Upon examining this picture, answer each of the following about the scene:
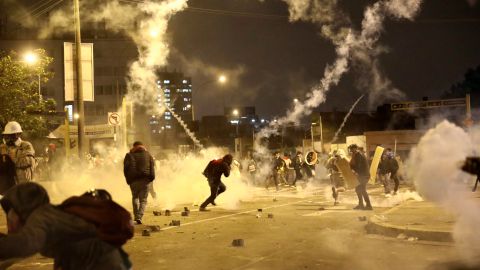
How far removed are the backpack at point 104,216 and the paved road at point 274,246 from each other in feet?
13.8

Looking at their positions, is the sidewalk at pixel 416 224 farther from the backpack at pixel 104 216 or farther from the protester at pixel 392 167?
the backpack at pixel 104 216

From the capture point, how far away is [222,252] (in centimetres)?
862

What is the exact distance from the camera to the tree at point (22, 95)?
17.8m

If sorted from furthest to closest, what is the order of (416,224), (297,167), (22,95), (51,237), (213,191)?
(297,167), (22,95), (213,191), (416,224), (51,237)

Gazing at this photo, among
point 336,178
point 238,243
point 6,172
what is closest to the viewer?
point 6,172

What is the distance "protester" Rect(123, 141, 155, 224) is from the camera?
11.5 metres

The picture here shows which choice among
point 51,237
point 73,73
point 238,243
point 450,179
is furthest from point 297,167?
point 51,237

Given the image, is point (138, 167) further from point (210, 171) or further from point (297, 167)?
point (297, 167)

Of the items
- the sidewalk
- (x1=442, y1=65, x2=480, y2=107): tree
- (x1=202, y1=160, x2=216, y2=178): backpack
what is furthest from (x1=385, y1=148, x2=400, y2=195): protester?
(x1=442, y1=65, x2=480, y2=107): tree

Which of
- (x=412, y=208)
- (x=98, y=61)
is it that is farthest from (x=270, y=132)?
(x=412, y=208)

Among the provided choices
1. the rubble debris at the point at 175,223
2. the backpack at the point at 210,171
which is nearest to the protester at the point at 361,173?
the backpack at the point at 210,171

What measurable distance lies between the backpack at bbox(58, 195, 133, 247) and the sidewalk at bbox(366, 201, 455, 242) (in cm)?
719

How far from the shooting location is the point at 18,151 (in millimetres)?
7949

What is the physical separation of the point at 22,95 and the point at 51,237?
1618 cm
